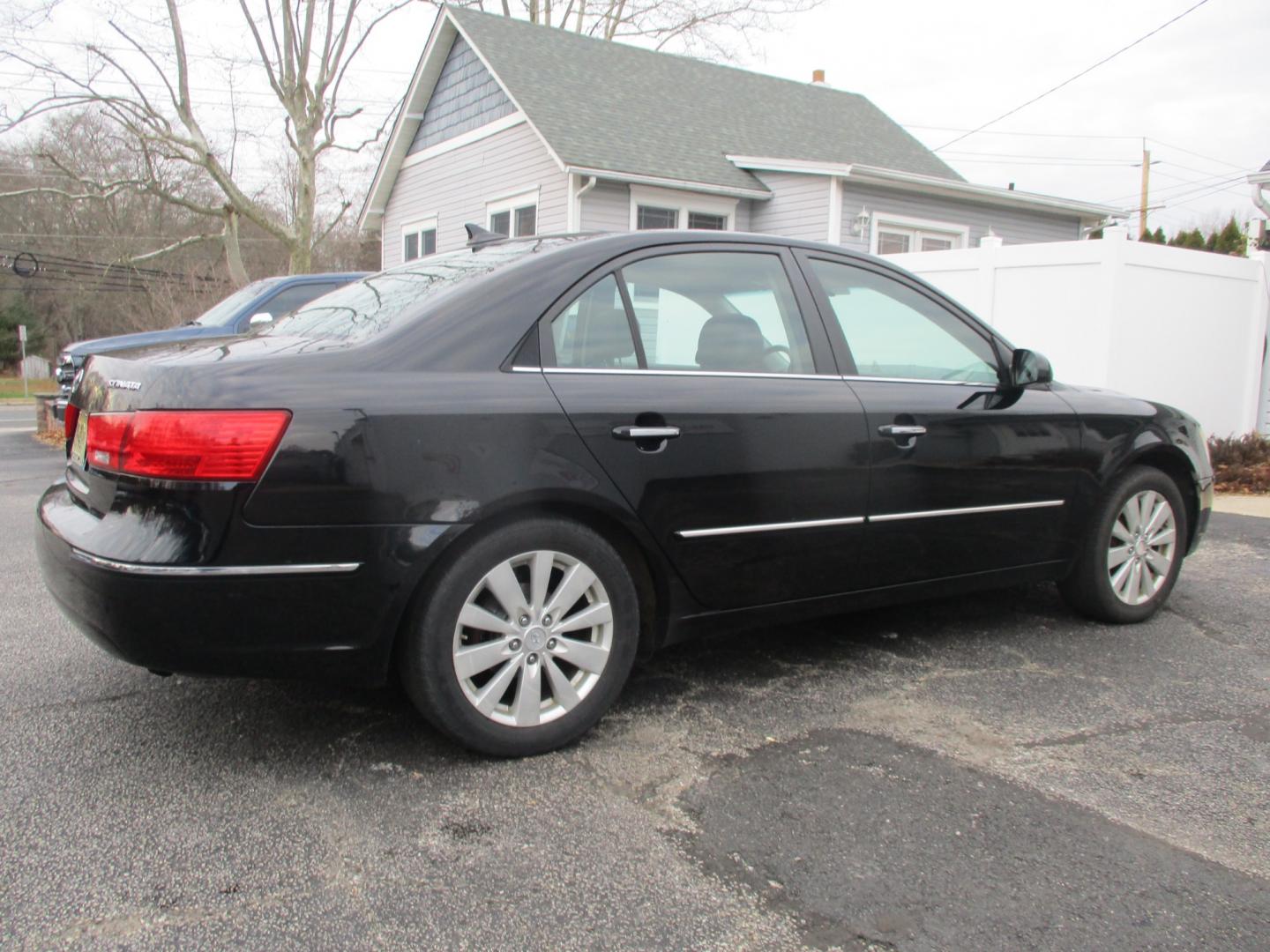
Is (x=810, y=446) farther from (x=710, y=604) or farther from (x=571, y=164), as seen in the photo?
(x=571, y=164)

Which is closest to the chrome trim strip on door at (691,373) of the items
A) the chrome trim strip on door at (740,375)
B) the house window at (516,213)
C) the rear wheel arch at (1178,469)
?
the chrome trim strip on door at (740,375)

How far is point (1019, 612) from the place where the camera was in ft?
15.4

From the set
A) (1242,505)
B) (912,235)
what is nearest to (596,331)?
(1242,505)

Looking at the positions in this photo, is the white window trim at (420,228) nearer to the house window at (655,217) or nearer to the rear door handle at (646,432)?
the house window at (655,217)

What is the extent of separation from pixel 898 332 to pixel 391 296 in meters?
1.88

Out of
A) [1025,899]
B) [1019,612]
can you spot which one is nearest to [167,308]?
[1019,612]

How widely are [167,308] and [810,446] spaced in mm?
24426

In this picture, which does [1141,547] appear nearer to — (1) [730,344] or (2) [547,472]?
(1) [730,344]

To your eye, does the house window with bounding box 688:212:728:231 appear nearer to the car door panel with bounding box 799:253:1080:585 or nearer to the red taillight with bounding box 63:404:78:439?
the car door panel with bounding box 799:253:1080:585

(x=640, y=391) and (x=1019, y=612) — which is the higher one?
(x=640, y=391)

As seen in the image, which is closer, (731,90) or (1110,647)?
(1110,647)

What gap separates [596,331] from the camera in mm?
3104

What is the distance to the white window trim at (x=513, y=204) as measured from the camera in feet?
49.6

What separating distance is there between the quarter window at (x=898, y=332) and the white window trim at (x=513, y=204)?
11.5 meters
